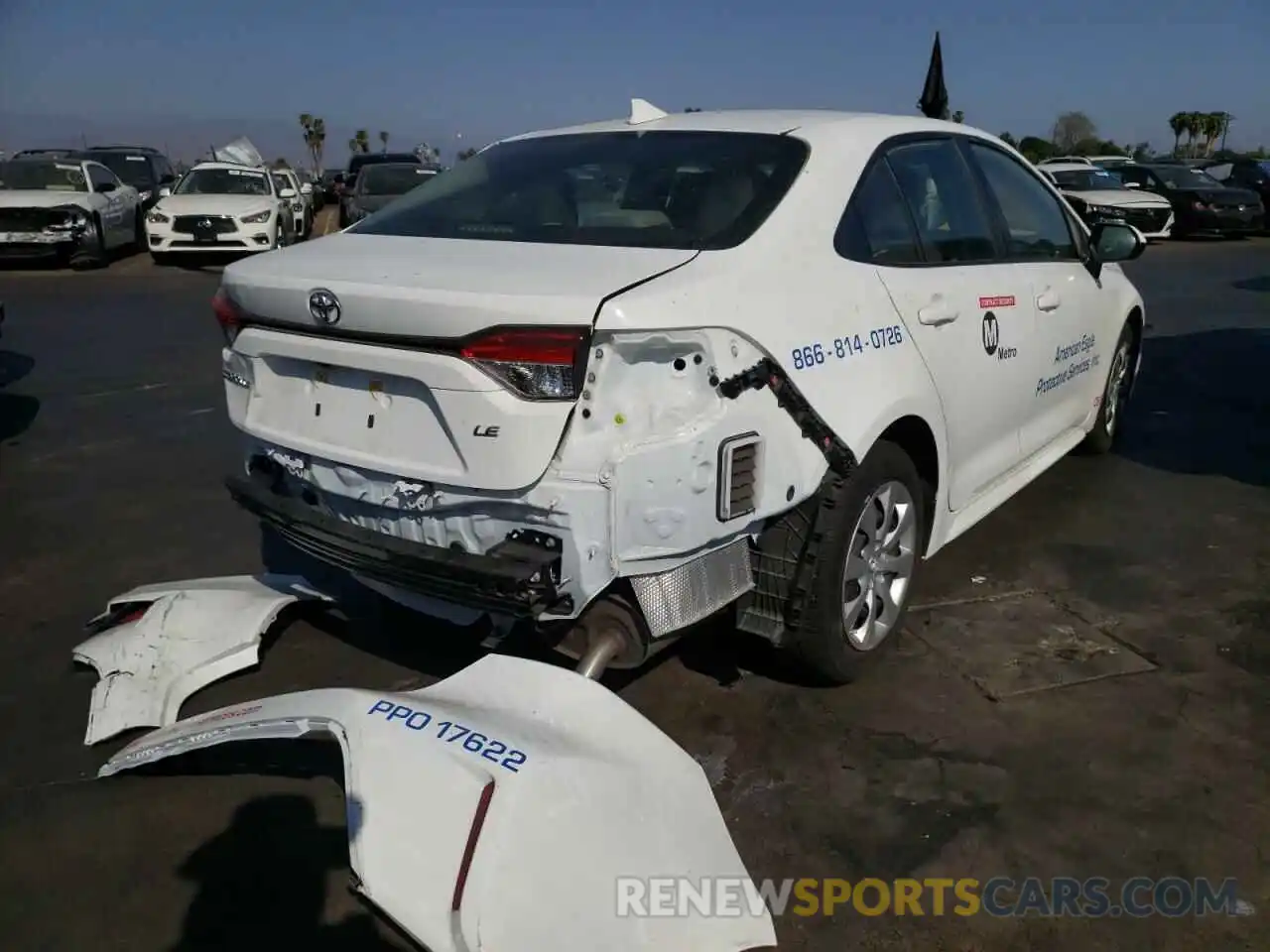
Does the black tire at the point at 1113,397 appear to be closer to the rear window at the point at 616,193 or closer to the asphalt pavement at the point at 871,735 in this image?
the asphalt pavement at the point at 871,735

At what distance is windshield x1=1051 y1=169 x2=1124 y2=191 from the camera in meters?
19.7

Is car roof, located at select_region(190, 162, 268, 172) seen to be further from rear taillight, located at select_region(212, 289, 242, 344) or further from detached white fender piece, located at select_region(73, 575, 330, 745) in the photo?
rear taillight, located at select_region(212, 289, 242, 344)

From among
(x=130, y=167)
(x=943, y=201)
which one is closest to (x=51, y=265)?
(x=130, y=167)

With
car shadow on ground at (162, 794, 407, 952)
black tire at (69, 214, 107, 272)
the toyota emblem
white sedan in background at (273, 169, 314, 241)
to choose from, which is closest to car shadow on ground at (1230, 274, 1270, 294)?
the toyota emblem

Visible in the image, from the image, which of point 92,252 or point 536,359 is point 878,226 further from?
point 92,252

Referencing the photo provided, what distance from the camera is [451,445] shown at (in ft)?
8.70

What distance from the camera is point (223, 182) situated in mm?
17141

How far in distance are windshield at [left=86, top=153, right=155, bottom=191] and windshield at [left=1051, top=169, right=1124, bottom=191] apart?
17.7 meters

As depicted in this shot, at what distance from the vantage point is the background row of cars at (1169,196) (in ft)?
63.3

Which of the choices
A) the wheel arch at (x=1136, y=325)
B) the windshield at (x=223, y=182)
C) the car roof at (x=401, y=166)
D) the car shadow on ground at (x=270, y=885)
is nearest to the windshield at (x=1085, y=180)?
the car roof at (x=401, y=166)

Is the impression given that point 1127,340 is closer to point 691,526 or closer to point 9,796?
point 691,526

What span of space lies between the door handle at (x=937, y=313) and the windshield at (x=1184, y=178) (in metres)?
21.1

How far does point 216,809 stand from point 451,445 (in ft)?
3.98

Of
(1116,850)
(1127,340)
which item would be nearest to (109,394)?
(1127,340)
